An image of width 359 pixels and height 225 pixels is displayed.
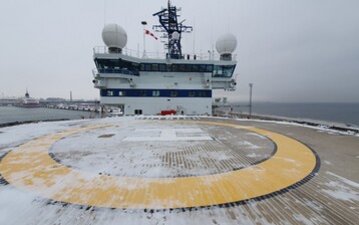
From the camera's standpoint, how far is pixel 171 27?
29078 millimetres

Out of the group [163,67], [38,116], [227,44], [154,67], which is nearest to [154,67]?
[154,67]

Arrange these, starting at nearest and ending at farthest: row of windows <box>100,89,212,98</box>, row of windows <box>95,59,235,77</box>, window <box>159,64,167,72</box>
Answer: row of windows <box>95,59,235,77</box> < row of windows <box>100,89,212,98</box> < window <box>159,64,167,72</box>

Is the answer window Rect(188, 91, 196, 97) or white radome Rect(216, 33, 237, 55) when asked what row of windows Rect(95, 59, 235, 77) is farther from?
window Rect(188, 91, 196, 97)

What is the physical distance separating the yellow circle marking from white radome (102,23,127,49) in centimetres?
1902

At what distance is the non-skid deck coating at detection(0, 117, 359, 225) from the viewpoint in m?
3.64

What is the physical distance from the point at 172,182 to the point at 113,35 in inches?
859

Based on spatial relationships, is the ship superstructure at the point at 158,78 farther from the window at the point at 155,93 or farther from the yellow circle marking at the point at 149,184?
the yellow circle marking at the point at 149,184

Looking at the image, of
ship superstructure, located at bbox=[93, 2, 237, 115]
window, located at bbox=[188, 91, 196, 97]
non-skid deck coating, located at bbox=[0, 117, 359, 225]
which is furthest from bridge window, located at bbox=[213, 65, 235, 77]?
non-skid deck coating, located at bbox=[0, 117, 359, 225]

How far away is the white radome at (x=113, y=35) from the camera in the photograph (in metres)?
23.3

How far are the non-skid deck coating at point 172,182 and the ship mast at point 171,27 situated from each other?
69.4ft

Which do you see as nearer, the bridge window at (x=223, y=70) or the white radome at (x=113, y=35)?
the white radome at (x=113, y=35)

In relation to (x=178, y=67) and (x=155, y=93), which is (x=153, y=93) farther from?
(x=178, y=67)

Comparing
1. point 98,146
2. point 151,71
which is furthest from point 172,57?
point 98,146

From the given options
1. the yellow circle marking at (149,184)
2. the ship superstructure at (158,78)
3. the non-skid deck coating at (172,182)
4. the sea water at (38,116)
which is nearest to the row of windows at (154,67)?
the ship superstructure at (158,78)
